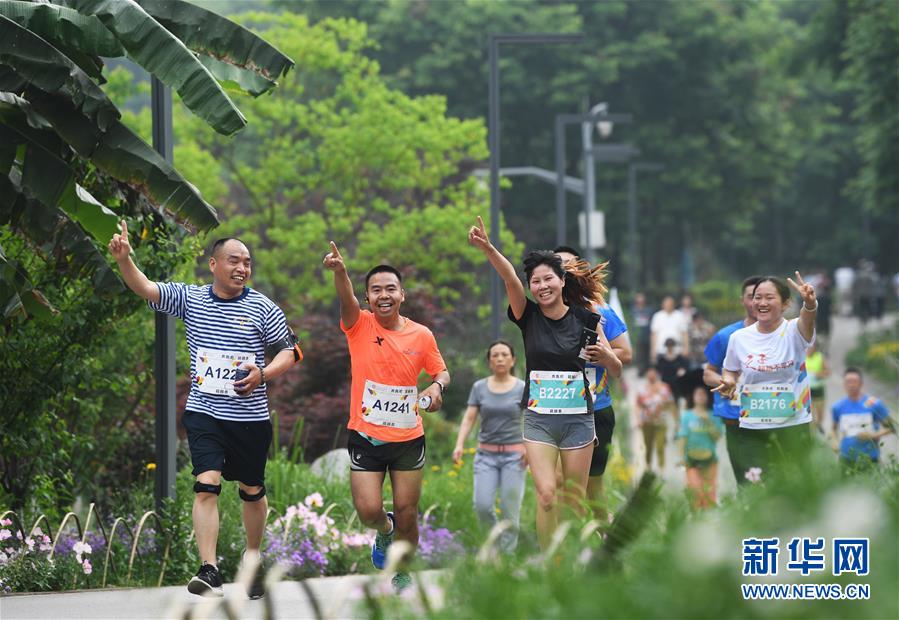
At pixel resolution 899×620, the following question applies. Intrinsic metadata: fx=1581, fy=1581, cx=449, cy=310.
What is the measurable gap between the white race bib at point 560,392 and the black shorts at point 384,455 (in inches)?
28.5

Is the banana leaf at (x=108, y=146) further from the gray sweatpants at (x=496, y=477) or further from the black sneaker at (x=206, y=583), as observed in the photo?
the gray sweatpants at (x=496, y=477)

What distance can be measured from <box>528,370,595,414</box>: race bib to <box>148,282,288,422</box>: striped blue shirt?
4.82 feet

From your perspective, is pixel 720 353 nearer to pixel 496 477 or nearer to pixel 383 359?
pixel 496 477

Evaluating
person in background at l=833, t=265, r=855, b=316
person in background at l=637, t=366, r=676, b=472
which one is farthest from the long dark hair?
person in background at l=833, t=265, r=855, b=316

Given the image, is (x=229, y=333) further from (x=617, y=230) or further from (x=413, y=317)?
(x=617, y=230)

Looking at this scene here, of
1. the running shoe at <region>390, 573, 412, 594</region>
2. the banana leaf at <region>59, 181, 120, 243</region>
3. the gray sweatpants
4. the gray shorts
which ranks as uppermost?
the banana leaf at <region>59, 181, 120, 243</region>

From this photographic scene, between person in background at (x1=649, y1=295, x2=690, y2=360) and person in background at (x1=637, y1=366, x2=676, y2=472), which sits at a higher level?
person in background at (x1=649, y1=295, x2=690, y2=360)

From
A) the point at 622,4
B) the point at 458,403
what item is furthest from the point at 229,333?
the point at 622,4

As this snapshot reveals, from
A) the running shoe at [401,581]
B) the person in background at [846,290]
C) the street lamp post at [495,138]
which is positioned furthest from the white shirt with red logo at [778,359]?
the person in background at [846,290]

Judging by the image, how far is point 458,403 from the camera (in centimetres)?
2078

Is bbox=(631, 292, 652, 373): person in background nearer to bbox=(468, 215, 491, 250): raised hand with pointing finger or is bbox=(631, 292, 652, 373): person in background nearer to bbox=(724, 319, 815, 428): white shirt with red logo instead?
bbox=(724, 319, 815, 428): white shirt with red logo

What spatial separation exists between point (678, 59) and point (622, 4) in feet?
8.76

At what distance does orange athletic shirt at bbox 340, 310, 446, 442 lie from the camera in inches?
340

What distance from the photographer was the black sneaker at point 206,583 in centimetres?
809
